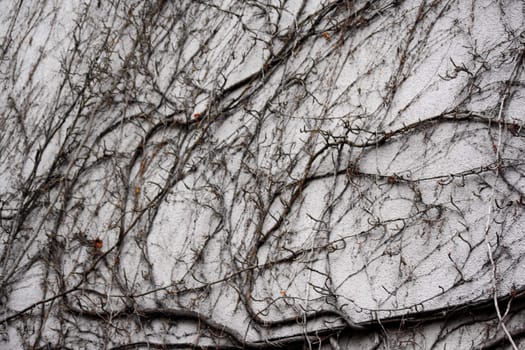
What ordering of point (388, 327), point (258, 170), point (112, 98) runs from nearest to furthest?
1. point (388, 327)
2. point (258, 170)
3. point (112, 98)

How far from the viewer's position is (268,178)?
2914 millimetres

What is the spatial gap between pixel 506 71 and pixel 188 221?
1532 millimetres

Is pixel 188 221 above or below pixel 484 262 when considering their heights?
above

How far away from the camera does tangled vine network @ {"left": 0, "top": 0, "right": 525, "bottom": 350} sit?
2.42 m

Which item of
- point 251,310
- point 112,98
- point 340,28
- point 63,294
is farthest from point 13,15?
point 251,310

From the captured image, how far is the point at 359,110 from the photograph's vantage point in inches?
110

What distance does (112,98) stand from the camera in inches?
140

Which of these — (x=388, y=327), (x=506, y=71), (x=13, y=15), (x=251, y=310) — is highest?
(x=13, y=15)

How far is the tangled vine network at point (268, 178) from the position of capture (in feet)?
7.95

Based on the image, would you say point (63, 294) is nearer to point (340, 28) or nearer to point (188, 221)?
point (188, 221)

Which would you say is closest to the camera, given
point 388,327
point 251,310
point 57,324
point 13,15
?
point 388,327

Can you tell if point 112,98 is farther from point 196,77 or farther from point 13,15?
point 13,15

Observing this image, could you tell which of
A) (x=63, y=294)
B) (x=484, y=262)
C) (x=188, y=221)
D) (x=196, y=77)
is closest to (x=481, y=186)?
(x=484, y=262)

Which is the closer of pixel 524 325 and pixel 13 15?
pixel 524 325
